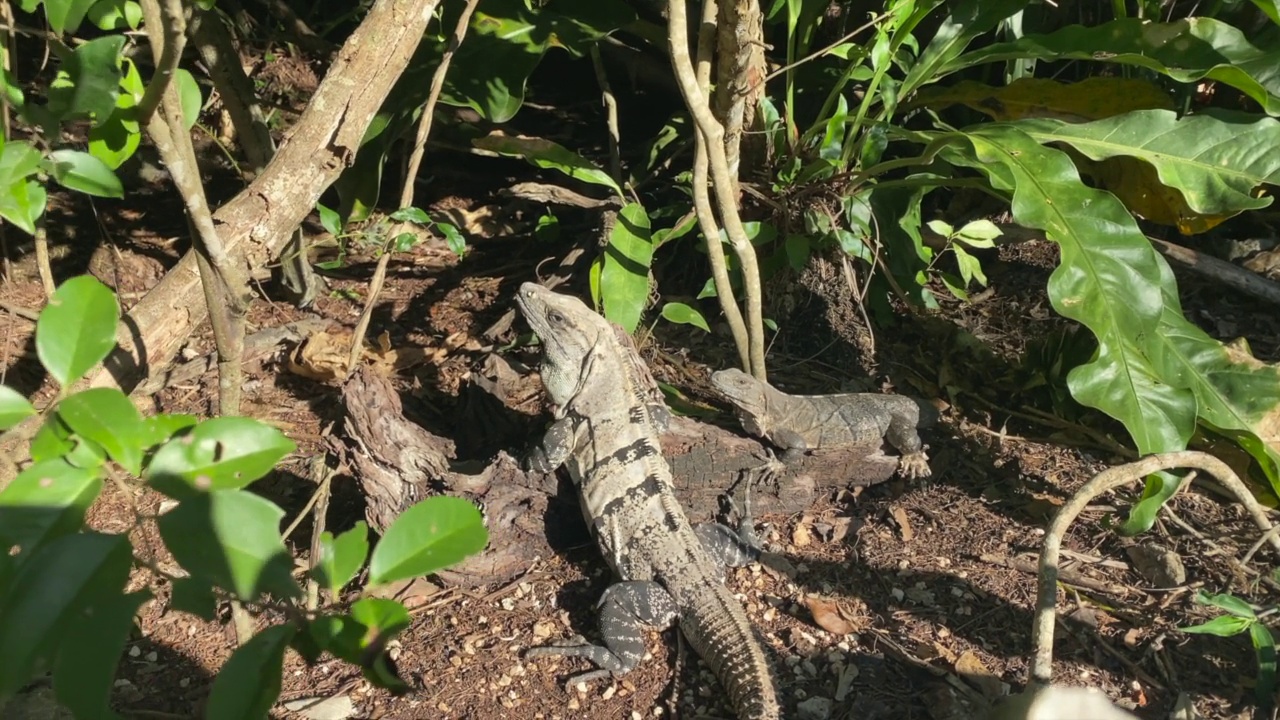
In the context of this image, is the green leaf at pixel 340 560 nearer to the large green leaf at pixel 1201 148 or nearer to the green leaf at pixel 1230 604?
the green leaf at pixel 1230 604

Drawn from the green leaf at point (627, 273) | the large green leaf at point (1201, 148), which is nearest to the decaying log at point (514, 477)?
the green leaf at point (627, 273)

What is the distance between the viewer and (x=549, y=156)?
12.9 feet

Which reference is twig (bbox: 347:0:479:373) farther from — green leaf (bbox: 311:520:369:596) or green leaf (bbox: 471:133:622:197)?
green leaf (bbox: 311:520:369:596)

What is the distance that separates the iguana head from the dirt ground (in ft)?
1.59

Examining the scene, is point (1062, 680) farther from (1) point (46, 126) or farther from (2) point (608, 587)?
(1) point (46, 126)

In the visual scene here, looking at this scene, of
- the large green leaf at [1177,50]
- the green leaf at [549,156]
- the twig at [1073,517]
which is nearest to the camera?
the twig at [1073,517]

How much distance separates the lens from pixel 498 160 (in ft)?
17.3

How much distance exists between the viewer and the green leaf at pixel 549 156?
12.7 ft

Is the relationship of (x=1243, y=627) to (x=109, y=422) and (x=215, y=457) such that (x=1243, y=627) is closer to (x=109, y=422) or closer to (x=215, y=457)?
(x=215, y=457)

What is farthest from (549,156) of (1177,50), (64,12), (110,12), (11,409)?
(11,409)

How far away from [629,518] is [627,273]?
1.12 m

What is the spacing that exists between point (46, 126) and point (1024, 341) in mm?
3678

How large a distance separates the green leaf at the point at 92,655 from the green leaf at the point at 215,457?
0.14m

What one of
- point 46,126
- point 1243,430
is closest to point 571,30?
point 46,126
